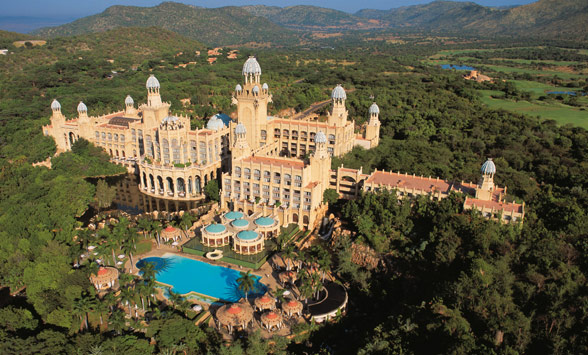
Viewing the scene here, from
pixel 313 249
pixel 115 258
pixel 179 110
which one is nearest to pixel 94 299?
pixel 115 258

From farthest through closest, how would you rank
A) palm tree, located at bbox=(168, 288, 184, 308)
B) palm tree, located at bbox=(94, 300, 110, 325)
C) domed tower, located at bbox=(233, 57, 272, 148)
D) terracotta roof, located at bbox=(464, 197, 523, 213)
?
domed tower, located at bbox=(233, 57, 272, 148) → terracotta roof, located at bbox=(464, 197, 523, 213) → palm tree, located at bbox=(168, 288, 184, 308) → palm tree, located at bbox=(94, 300, 110, 325)

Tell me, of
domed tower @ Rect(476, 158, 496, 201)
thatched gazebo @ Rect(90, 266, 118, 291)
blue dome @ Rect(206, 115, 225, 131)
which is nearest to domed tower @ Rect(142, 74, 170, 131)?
A: blue dome @ Rect(206, 115, 225, 131)

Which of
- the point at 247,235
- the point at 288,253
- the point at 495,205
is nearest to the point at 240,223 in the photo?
the point at 247,235

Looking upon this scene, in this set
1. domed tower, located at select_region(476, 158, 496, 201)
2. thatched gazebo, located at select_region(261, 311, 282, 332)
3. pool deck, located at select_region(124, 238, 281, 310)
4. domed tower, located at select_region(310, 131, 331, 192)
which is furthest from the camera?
domed tower, located at select_region(310, 131, 331, 192)

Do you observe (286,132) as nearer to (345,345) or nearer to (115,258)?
(115,258)

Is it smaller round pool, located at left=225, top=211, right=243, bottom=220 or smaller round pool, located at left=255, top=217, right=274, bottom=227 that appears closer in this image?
smaller round pool, located at left=255, top=217, right=274, bottom=227

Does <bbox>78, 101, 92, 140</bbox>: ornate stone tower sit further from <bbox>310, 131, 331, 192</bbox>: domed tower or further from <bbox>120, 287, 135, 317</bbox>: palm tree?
<bbox>120, 287, 135, 317</bbox>: palm tree

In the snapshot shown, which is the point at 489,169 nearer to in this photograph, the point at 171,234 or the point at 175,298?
the point at 175,298
